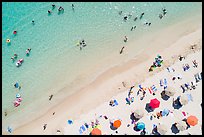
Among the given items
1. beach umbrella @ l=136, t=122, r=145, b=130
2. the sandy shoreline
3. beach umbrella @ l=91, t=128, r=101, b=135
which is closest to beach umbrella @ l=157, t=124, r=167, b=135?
beach umbrella @ l=136, t=122, r=145, b=130

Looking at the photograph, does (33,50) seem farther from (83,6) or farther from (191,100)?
(191,100)

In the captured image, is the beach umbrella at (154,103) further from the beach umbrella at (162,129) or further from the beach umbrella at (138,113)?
the beach umbrella at (162,129)


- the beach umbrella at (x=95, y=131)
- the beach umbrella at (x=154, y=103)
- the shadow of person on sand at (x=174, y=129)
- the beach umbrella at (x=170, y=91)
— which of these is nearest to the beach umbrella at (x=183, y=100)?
the beach umbrella at (x=170, y=91)

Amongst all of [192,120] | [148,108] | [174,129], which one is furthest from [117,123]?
[192,120]

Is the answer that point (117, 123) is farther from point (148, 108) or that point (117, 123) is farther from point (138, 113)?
point (148, 108)

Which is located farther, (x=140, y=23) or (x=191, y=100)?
(x=140, y=23)

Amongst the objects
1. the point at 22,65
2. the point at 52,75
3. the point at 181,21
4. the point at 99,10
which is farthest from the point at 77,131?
the point at 181,21

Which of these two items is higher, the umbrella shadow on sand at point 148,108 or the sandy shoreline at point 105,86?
the sandy shoreline at point 105,86
